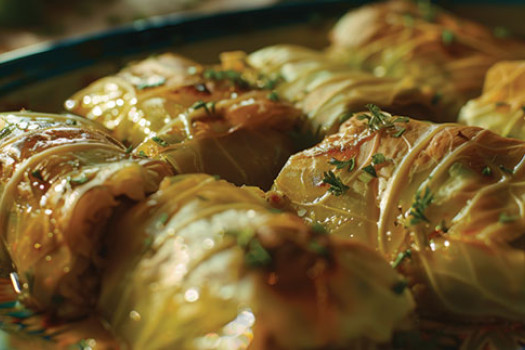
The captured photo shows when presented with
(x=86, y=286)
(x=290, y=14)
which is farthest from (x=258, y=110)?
(x=290, y=14)

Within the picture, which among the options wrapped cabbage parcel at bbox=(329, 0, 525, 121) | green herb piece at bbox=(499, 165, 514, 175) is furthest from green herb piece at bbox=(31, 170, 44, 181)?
wrapped cabbage parcel at bbox=(329, 0, 525, 121)

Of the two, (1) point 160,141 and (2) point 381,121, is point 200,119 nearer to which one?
(1) point 160,141

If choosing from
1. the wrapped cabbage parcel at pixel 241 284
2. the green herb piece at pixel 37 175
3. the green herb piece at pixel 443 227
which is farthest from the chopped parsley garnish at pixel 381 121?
the green herb piece at pixel 37 175

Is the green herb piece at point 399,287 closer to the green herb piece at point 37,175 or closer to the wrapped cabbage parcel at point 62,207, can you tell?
the wrapped cabbage parcel at point 62,207

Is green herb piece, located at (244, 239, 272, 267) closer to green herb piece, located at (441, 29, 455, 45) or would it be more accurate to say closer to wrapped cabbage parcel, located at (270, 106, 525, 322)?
wrapped cabbage parcel, located at (270, 106, 525, 322)

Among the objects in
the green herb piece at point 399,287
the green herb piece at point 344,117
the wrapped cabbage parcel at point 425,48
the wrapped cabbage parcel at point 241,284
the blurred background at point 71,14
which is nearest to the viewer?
the wrapped cabbage parcel at point 241,284
